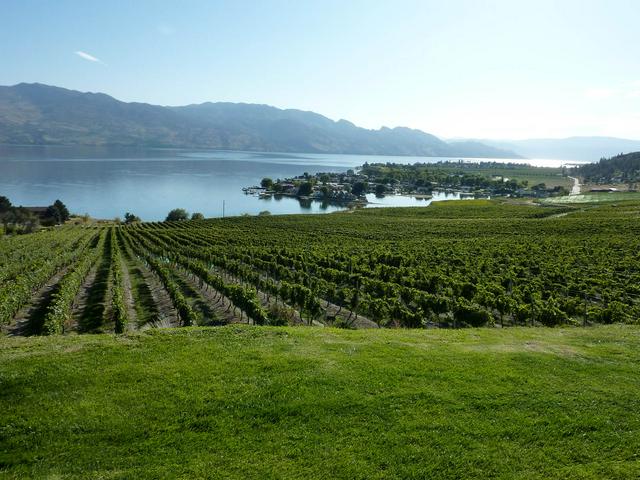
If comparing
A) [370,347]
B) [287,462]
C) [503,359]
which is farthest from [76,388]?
[503,359]

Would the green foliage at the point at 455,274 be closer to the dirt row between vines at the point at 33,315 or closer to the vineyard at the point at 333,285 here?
the vineyard at the point at 333,285

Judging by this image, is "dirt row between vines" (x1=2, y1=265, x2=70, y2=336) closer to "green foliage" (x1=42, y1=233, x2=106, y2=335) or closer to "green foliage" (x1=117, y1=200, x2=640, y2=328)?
"green foliage" (x1=42, y1=233, x2=106, y2=335)

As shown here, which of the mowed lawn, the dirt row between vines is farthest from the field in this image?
the dirt row between vines

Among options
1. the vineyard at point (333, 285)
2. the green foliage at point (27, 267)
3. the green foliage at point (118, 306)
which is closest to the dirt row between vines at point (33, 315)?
the vineyard at point (333, 285)

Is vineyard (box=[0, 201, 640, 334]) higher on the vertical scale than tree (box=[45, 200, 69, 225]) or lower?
higher

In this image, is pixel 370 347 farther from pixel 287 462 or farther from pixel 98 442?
pixel 98 442

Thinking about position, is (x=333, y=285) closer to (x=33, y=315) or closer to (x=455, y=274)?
(x=455, y=274)

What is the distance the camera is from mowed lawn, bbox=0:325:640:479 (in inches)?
339

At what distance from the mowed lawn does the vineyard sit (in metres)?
9.84

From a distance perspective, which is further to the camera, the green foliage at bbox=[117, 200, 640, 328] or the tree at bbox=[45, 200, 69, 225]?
the tree at bbox=[45, 200, 69, 225]

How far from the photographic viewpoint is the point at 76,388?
37.0ft

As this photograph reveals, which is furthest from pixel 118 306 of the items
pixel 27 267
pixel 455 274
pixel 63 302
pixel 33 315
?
pixel 455 274

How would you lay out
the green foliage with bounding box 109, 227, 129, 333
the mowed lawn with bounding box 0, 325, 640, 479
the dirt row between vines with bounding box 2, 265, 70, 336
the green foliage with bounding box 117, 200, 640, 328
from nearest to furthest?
the mowed lawn with bounding box 0, 325, 640, 479 < the green foliage with bounding box 109, 227, 129, 333 < the green foliage with bounding box 117, 200, 640, 328 < the dirt row between vines with bounding box 2, 265, 70, 336

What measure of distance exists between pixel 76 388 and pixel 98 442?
8.69 ft
